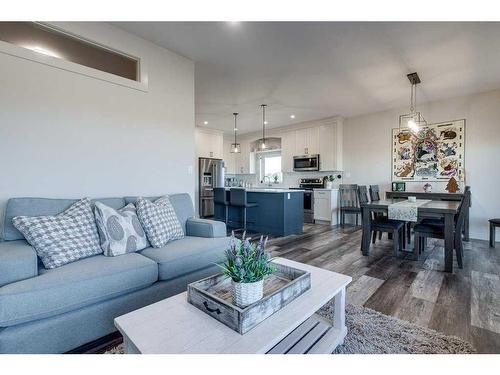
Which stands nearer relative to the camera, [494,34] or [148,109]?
[494,34]

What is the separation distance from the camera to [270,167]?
7.71m

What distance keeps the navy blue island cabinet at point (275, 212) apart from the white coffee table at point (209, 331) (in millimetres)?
3014

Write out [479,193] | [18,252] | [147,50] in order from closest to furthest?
[18,252] → [147,50] → [479,193]

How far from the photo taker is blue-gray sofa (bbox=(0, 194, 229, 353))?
1289mm

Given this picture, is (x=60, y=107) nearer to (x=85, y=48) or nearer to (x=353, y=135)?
(x=85, y=48)

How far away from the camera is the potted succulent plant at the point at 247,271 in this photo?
3.73 feet

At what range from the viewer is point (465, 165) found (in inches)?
171

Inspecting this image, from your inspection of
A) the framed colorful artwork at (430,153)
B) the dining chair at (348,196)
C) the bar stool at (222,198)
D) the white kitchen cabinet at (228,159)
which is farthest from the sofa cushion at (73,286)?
the white kitchen cabinet at (228,159)

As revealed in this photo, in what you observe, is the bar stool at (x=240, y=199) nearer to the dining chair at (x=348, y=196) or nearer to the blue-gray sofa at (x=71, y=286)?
the dining chair at (x=348, y=196)

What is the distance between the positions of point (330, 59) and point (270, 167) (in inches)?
187

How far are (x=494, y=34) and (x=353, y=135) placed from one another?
328cm

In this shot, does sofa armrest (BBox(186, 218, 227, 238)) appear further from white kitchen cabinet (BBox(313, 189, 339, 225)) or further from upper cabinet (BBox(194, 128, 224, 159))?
upper cabinet (BBox(194, 128, 224, 159))

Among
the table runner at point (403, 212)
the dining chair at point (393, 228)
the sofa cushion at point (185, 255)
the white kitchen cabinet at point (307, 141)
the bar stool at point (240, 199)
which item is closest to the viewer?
the sofa cushion at point (185, 255)
